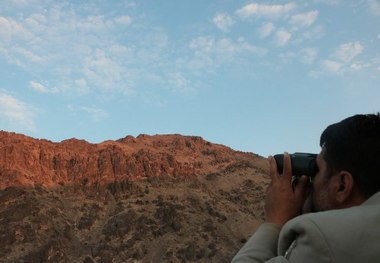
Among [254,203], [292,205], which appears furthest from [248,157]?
[292,205]

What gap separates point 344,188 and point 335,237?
32 cm

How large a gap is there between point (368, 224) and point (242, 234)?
5531 cm

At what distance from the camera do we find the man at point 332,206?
1592 millimetres

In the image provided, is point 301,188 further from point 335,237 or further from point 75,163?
point 75,163

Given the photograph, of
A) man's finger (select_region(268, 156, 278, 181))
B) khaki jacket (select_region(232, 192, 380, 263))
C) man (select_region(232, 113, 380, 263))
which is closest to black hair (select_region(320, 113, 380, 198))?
man (select_region(232, 113, 380, 263))

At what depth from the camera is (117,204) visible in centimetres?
5847

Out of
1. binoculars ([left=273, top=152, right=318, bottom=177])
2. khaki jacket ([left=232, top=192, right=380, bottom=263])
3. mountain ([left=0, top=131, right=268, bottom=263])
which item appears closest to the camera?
khaki jacket ([left=232, top=192, right=380, bottom=263])

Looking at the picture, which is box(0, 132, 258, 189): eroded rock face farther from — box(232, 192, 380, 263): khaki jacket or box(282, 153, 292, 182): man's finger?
box(232, 192, 380, 263): khaki jacket

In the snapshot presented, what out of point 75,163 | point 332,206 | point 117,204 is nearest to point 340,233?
point 332,206

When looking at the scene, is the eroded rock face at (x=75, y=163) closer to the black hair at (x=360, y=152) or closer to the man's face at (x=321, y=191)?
the man's face at (x=321, y=191)

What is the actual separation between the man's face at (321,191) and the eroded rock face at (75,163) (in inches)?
2369

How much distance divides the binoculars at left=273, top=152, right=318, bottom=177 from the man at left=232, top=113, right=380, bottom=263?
2 cm

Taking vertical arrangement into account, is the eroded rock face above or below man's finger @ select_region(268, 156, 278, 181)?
above

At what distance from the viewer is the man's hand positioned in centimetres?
200
